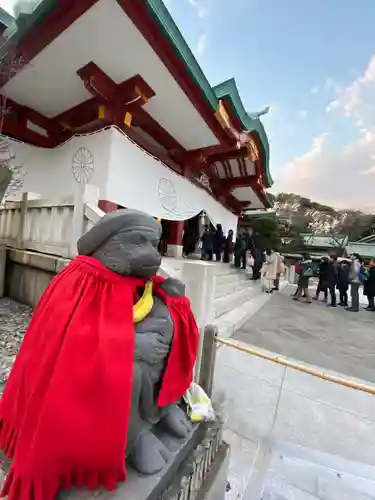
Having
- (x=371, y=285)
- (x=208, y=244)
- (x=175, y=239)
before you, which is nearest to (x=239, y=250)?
(x=208, y=244)

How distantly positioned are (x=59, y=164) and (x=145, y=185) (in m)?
1.83

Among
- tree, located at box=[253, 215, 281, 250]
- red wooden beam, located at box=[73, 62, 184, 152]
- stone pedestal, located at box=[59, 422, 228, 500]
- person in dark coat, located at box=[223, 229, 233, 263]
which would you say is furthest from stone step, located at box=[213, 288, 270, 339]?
tree, located at box=[253, 215, 281, 250]

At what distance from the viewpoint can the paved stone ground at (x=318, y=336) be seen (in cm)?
392

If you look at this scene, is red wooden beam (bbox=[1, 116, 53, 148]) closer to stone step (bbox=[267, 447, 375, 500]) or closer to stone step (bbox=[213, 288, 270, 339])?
stone step (bbox=[213, 288, 270, 339])

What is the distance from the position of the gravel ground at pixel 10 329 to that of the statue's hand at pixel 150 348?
144 cm

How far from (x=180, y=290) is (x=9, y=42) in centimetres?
453

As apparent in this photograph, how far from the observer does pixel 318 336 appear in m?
5.07

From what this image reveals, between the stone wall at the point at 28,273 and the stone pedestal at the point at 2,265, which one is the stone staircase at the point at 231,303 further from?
the stone pedestal at the point at 2,265

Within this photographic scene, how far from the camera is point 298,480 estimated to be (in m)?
1.85

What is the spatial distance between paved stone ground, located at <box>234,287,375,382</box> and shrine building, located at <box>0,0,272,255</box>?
3.24 m

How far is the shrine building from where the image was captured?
340 centimetres

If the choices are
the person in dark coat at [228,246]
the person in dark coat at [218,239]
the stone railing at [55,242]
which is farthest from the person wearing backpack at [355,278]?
the stone railing at [55,242]

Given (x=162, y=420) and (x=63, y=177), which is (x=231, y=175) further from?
Answer: (x=162, y=420)

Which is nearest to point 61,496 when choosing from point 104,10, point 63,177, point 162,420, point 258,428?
point 162,420
